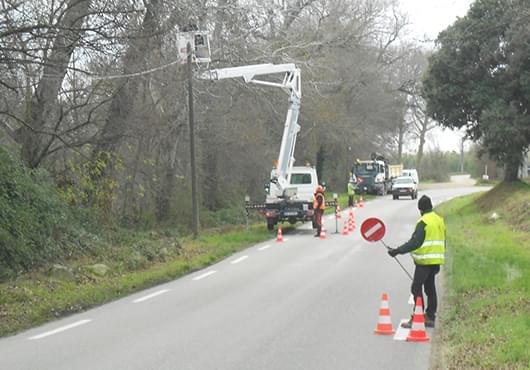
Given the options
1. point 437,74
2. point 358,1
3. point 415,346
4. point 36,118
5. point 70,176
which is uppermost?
point 358,1

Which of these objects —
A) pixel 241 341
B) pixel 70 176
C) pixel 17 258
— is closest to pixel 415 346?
pixel 241 341

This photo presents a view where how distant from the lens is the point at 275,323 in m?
10.9

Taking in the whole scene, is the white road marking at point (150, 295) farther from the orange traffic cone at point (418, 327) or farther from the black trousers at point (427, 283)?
the orange traffic cone at point (418, 327)

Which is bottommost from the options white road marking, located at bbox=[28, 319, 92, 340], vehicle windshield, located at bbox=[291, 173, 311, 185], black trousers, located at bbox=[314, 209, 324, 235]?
white road marking, located at bbox=[28, 319, 92, 340]

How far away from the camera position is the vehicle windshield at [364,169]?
203 ft

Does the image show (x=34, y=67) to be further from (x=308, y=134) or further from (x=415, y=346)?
(x=308, y=134)

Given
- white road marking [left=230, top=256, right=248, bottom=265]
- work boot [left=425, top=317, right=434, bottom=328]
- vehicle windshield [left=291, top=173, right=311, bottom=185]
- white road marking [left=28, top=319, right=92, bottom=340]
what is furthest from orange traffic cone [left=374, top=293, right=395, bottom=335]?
vehicle windshield [left=291, top=173, right=311, bottom=185]

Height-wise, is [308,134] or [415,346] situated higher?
[308,134]

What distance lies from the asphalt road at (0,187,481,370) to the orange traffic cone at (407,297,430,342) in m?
0.17

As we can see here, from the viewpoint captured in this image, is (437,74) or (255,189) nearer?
(437,74)

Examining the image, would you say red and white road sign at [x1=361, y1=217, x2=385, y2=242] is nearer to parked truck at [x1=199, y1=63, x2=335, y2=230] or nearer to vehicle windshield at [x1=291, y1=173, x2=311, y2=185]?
parked truck at [x1=199, y1=63, x2=335, y2=230]

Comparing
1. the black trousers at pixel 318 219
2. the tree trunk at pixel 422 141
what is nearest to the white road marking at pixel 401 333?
the black trousers at pixel 318 219

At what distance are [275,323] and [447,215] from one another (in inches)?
978

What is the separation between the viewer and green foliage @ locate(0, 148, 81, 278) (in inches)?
589
